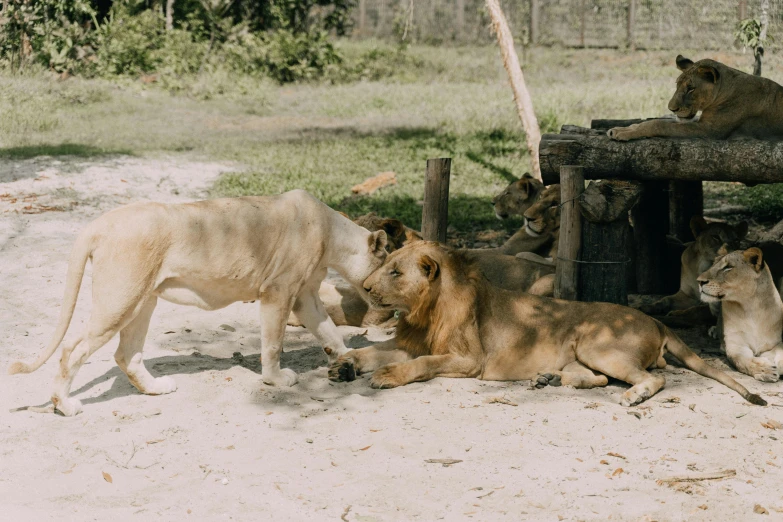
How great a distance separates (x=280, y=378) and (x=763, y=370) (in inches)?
138

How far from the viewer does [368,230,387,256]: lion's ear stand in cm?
688

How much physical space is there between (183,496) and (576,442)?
232 centimetres

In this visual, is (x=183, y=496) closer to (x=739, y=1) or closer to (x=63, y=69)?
(x=63, y=69)

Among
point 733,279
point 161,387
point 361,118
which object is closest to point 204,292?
point 161,387

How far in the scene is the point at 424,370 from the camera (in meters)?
6.66

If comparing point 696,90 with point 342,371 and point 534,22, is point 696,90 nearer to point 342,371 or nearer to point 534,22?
point 342,371

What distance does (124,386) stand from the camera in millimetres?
6566

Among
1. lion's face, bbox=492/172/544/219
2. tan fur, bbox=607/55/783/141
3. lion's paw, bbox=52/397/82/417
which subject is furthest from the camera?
lion's face, bbox=492/172/544/219

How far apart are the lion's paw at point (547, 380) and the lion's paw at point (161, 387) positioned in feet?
8.28

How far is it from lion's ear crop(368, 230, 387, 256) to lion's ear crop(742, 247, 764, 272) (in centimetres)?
266

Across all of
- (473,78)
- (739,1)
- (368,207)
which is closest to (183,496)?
(368,207)

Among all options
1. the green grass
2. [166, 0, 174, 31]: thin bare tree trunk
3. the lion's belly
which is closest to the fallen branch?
the lion's belly

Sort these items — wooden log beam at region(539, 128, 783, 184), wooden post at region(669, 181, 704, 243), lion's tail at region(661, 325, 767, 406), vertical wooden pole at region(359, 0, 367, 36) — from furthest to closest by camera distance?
vertical wooden pole at region(359, 0, 367, 36)
wooden post at region(669, 181, 704, 243)
wooden log beam at region(539, 128, 783, 184)
lion's tail at region(661, 325, 767, 406)

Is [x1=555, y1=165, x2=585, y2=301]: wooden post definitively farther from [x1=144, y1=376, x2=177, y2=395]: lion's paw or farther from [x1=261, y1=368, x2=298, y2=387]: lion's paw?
[x1=144, y1=376, x2=177, y2=395]: lion's paw
